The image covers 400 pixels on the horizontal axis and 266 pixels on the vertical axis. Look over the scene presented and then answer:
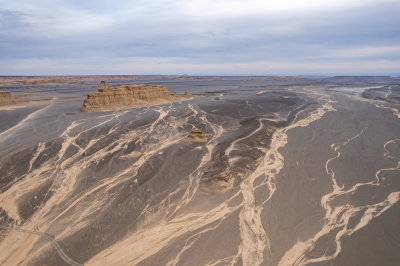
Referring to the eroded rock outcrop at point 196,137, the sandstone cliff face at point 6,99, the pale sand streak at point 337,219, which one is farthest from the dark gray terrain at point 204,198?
the sandstone cliff face at point 6,99

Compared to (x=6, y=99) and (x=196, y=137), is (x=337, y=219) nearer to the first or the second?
(x=196, y=137)

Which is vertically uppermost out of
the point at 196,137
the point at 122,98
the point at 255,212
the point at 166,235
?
the point at 122,98

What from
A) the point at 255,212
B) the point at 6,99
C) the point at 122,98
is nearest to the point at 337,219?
the point at 255,212

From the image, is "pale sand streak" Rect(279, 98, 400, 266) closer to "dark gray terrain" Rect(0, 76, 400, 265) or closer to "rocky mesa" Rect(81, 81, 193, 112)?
"dark gray terrain" Rect(0, 76, 400, 265)

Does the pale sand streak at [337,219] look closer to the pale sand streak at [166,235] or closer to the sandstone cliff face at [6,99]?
the pale sand streak at [166,235]

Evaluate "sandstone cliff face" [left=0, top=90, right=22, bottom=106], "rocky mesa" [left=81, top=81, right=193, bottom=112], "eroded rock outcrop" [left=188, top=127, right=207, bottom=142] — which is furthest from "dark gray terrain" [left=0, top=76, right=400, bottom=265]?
"sandstone cliff face" [left=0, top=90, right=22, bottom=106]
